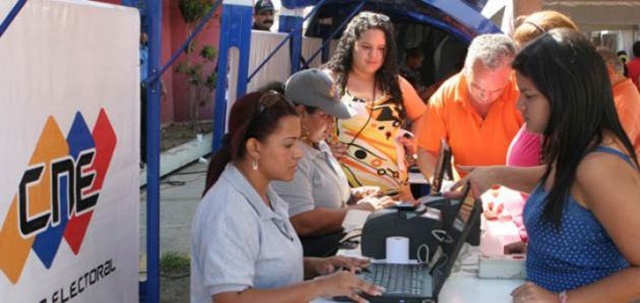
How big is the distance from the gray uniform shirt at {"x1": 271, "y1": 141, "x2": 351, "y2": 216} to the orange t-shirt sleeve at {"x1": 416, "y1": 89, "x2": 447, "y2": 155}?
515mm

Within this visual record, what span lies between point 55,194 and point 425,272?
3.66ft

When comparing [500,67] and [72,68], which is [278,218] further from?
[500,67]

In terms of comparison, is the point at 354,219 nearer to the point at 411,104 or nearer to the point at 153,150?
the point at 153,150

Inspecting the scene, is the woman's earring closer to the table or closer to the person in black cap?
the table

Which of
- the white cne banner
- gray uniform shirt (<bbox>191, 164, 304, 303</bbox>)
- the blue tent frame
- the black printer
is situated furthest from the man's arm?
gray uniform shirt (<bbox>191, 164, 304, 303</bbox>)

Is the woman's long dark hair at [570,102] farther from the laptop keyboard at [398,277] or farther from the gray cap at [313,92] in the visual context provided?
the gray cap at [313,92]

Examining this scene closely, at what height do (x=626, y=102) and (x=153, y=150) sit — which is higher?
(x=626, y=102)

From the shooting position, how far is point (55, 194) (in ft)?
7.25

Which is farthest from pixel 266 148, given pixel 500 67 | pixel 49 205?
pixel 500 67

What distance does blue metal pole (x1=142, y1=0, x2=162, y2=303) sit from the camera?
3148 millimetres

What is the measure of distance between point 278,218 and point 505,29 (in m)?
3.51

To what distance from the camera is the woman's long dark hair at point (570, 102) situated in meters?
1.72

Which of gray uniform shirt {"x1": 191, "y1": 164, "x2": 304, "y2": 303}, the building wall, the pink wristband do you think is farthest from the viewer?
the building wall

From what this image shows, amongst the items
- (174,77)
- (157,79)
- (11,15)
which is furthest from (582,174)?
(174,77)
